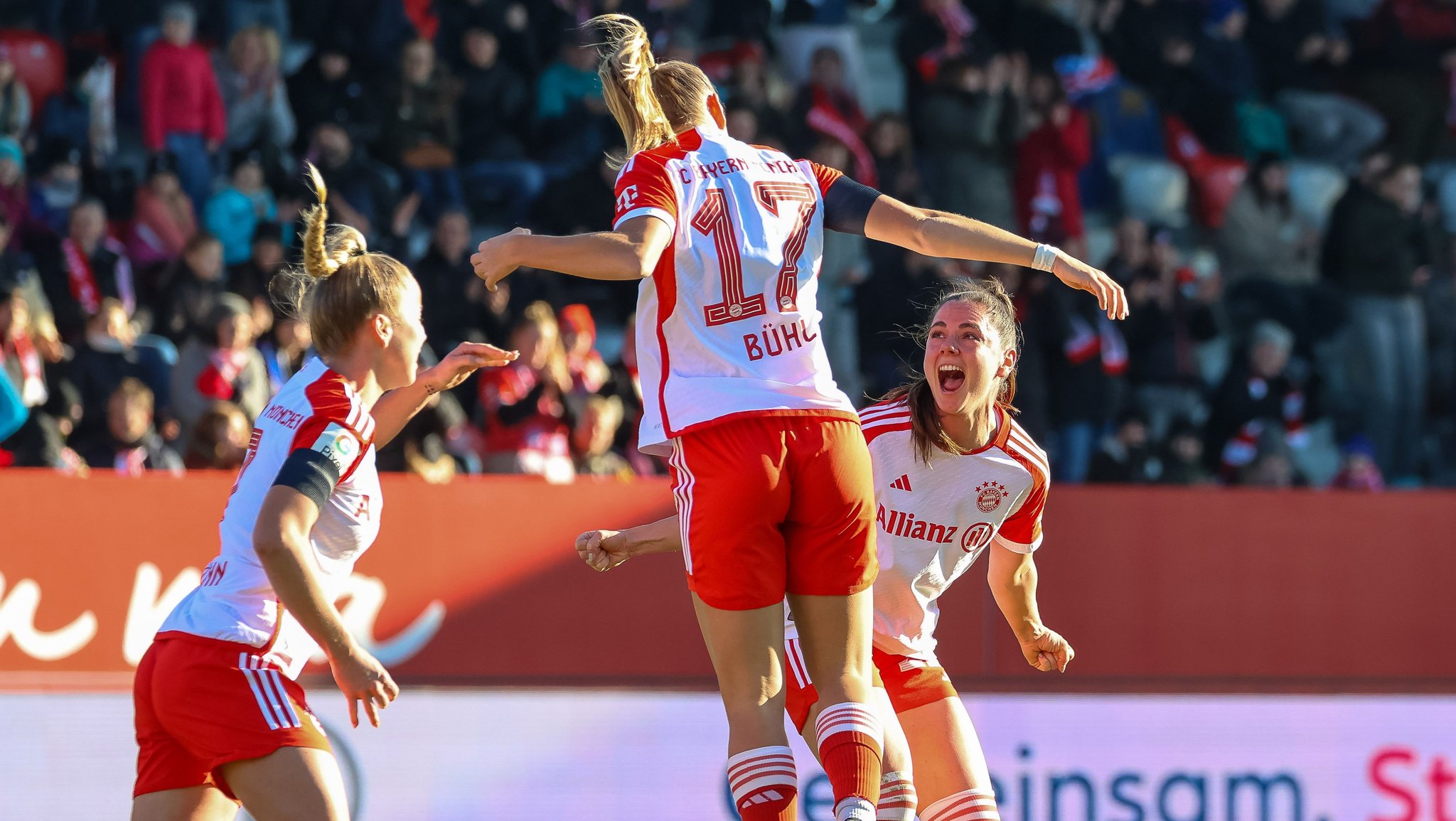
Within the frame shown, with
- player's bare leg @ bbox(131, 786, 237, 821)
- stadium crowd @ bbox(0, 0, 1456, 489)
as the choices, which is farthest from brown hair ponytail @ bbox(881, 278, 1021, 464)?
stadium crowd @ bbox(0, 0, 1456, 489)

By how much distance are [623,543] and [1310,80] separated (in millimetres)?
10970

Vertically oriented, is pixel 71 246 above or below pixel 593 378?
above

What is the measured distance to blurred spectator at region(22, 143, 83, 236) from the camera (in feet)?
33.8

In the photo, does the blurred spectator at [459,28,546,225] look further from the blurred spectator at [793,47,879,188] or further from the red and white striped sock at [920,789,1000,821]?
the red and white striped sock at [920,789,1000,821]

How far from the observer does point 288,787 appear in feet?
12.3

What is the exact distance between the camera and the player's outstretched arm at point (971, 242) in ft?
13.3

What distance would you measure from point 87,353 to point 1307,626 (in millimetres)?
6425

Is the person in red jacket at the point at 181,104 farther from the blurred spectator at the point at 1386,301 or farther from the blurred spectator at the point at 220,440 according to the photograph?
the blurred spectator at the point at 1386,301

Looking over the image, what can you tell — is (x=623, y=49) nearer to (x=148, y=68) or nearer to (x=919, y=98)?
(x=148, y=68)

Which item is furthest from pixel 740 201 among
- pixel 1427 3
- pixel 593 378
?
pixel 1427 3

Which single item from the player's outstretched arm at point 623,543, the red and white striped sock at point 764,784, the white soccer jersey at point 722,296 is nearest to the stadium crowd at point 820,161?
the player's outstretched arm at point 623,543

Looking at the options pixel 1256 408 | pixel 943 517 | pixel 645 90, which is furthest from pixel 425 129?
pixel 645 90

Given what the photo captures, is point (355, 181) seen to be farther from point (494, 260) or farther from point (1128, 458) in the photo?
point (494, 260)

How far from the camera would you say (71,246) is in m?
9.99
